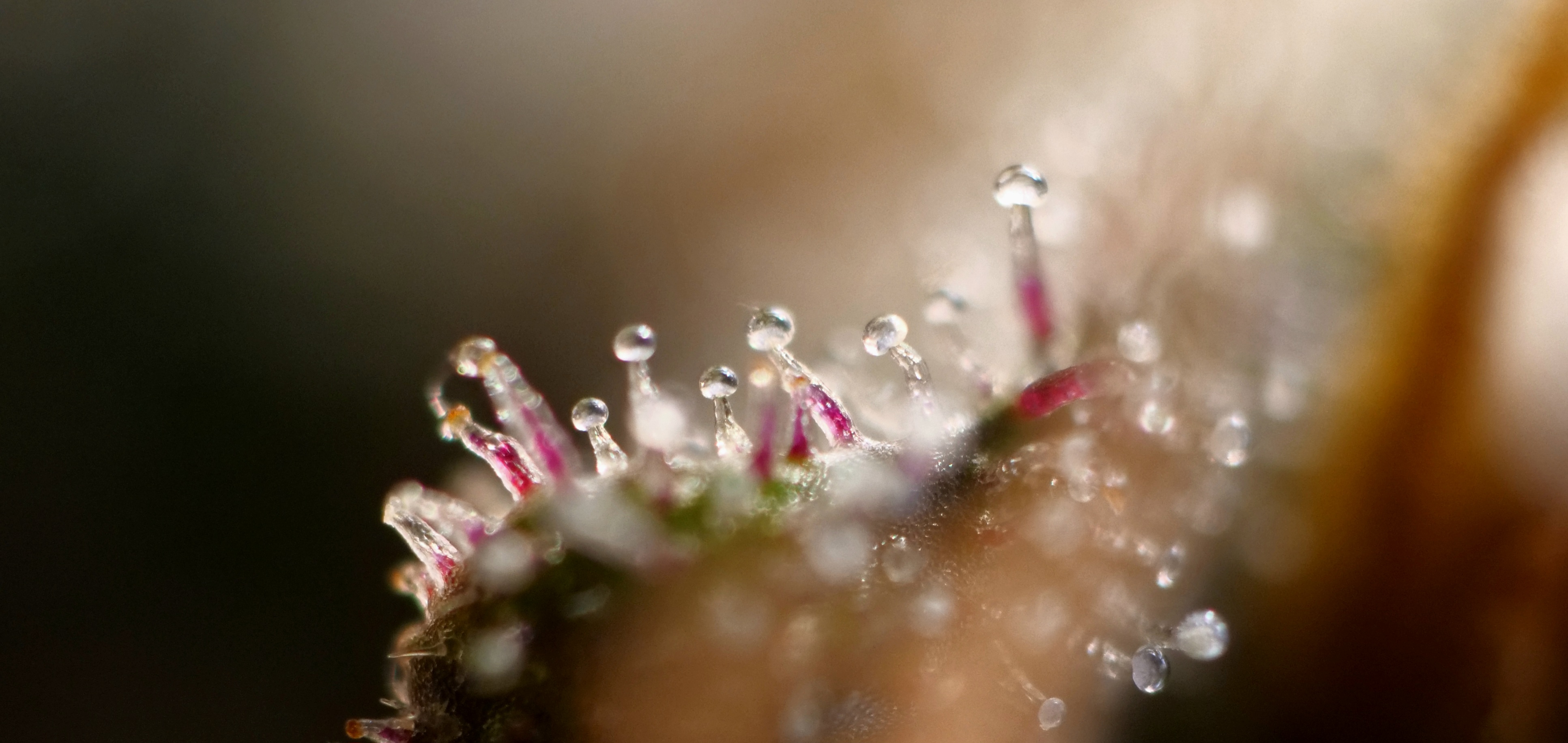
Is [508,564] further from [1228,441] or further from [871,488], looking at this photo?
[1228,441]

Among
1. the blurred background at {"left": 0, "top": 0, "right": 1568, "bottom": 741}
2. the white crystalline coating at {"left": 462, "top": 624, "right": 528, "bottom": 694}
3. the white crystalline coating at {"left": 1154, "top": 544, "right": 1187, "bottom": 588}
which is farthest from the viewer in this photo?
the blurred background at {"left": 0, "top": 0, "right": 1568, "bottom": 741}

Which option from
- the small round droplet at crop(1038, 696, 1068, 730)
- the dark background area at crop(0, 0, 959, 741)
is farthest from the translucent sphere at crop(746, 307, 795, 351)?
the dark background area at crop(0, 0, 959, 741)

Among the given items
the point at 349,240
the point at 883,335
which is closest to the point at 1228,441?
the point at 883,335

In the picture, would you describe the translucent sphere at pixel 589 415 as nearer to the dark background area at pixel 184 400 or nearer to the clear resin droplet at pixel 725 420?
the clear resin droplet at pixel 725 420

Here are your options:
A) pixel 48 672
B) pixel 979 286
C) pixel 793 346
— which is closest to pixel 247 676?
pixel 48 672

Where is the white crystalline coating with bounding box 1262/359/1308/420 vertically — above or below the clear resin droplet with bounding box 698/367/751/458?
above

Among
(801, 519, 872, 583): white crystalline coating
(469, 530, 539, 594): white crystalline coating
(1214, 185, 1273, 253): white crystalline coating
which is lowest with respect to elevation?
(801, 519, 872, 583): white crystalline coating

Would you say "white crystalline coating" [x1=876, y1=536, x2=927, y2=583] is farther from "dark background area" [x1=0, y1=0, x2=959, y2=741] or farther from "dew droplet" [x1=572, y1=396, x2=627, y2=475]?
"dark background area" [x1=0, y1=0, x2=959, y2=741]

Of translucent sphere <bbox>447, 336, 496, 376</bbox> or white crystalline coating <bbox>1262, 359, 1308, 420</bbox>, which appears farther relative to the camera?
white crystalline coating <bbox>1262, 359, 1308, 420</bbox>
